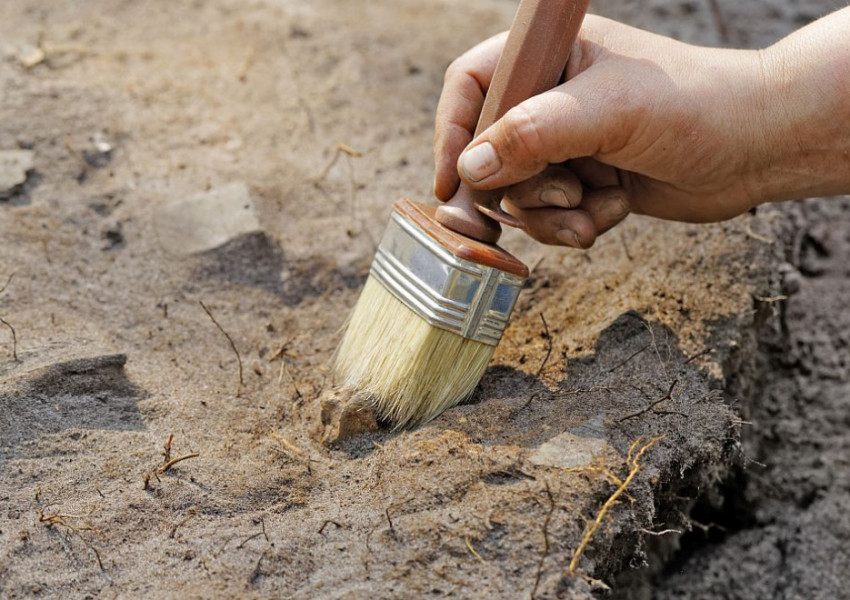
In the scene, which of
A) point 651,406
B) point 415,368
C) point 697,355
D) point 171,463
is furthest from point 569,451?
point 171,463

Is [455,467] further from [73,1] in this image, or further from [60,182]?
[73,1]

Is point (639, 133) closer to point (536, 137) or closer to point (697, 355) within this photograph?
point (536, 137)

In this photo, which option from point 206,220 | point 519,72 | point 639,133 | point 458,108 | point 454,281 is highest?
point 519,72

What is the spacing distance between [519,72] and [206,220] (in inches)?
56.1

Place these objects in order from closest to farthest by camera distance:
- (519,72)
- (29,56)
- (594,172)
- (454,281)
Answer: (454,281) → (519,72) → (594,172) → (29,56)

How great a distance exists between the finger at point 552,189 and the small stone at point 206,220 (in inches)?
43.0

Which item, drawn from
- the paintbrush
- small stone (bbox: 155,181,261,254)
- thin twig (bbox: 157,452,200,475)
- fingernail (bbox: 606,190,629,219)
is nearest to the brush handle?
the paintbrush

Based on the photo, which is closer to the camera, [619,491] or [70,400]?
[619,491]

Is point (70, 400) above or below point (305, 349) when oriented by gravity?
above

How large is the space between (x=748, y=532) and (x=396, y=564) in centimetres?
171

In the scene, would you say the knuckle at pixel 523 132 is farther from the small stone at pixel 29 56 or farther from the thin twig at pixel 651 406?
the small stone at pixel 29 56

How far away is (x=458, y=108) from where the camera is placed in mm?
2797

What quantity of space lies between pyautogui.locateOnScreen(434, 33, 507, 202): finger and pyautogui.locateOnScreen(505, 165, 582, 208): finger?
0.21 meters

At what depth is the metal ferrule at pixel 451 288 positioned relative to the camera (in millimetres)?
2379
